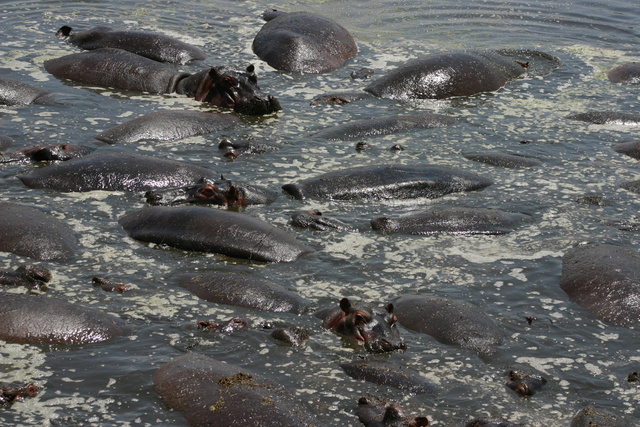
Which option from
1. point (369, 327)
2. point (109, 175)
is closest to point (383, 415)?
point (369, 327)

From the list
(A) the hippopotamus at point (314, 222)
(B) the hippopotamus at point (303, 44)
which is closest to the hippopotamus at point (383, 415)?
(A) the hippopotamus at point (314, 222)

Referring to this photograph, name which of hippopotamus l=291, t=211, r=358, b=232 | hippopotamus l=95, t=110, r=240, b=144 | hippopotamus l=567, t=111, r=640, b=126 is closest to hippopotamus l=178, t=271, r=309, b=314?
hippopotamus l=291, t=211, r=358, b=232

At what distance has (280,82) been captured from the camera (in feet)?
41.4

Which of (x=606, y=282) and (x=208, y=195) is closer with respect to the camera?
(x=606, y=282)

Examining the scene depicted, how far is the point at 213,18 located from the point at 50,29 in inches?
105

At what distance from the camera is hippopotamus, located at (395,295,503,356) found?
652 cm

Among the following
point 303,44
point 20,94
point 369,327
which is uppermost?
point 303,44

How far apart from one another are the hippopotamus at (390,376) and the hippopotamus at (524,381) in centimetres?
49

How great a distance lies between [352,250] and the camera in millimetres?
7957

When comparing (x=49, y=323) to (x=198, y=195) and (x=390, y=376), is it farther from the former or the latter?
(x=198, y=195)

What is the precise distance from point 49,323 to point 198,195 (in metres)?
2.54

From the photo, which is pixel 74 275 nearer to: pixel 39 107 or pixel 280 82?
pixel 39 107

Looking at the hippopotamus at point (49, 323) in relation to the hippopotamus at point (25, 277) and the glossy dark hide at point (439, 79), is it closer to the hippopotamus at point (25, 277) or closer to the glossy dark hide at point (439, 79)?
the hippopotamus at point (25, 277)

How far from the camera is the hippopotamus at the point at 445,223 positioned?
8250 millimetres
